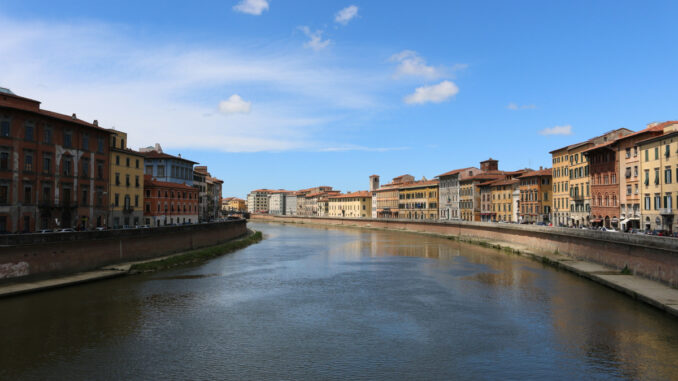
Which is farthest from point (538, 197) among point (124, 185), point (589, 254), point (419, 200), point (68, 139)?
point (68, 139)

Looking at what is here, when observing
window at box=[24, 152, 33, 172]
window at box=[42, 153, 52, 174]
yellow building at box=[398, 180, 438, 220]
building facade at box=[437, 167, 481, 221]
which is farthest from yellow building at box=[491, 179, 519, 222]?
window at box=[24, 152, 33, 172]

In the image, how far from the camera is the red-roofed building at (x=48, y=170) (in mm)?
40406

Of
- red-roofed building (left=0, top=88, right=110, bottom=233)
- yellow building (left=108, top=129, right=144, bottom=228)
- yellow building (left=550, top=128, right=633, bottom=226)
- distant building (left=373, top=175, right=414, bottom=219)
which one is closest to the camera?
red-roofed building (left=0, top=88, right=110, bottom=233)

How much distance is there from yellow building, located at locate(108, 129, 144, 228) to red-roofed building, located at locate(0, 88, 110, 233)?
2176 millimetres

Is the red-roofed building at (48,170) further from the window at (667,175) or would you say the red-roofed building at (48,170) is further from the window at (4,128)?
the window at (667,175)

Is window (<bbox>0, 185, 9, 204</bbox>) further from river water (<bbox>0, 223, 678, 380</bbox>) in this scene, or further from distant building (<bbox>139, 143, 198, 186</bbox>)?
distant building (<bbox>139, 143, 198, 186</bbox>)

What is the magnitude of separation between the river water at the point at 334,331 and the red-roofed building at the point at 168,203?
29032 mm

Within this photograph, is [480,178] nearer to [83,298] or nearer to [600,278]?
[600,278]

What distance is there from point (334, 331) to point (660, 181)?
37.4 m

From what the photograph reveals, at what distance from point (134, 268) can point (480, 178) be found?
83449 millimetres

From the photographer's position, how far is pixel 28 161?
138 ft

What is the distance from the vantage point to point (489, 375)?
→ 17.9 meters

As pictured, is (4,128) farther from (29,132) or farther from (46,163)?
(46,163)

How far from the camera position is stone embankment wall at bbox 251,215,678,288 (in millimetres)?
30109
